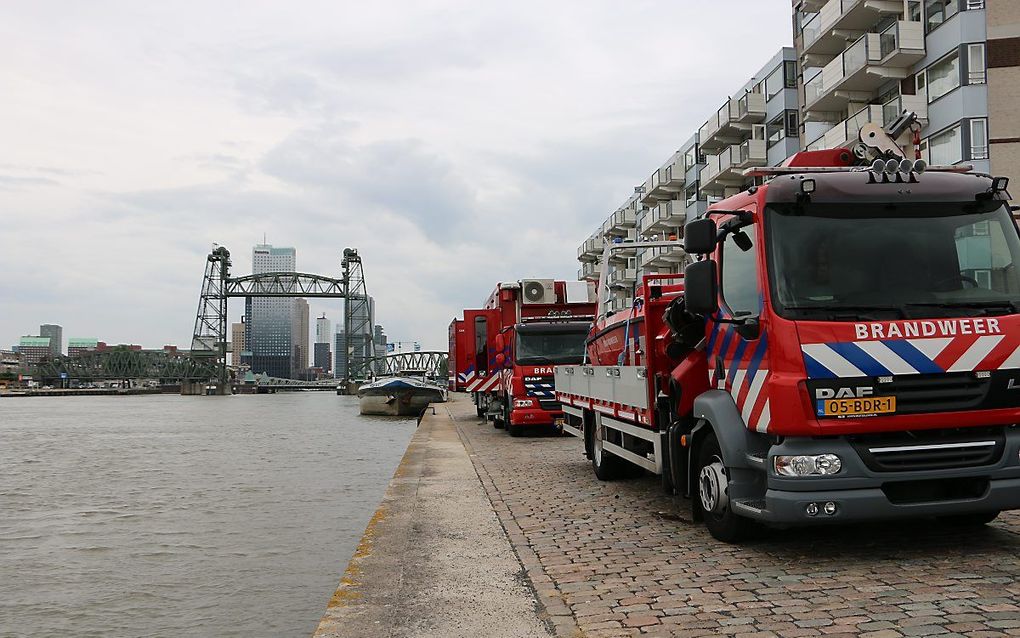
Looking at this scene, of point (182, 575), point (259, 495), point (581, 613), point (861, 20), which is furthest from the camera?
point (861, 20)

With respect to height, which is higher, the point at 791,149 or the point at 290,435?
the point at 791,149

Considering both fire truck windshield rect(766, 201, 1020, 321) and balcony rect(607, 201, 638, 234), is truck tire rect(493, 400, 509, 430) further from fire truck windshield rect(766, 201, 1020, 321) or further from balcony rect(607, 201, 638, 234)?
balcony rect(607, 201, 638, 234)

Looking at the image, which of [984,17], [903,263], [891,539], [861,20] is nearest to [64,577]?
[891,539]

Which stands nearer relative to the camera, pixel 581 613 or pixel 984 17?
pixel 581 613

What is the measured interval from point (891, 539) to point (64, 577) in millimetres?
7176

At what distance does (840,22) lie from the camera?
3362 centimetres

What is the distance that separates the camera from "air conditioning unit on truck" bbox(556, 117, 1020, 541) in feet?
17.7

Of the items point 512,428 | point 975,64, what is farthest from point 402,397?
point 975,64

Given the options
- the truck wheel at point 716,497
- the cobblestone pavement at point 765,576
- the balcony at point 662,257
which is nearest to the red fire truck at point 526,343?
the balcony at point 662,257

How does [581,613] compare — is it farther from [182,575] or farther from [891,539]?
[182,575]

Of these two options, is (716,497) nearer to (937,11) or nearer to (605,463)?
(605,463)

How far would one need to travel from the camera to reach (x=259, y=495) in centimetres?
1327

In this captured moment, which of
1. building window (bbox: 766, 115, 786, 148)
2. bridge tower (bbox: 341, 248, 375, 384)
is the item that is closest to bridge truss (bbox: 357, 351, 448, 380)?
bridge tower (bbox: 341, 248, 375, 384)

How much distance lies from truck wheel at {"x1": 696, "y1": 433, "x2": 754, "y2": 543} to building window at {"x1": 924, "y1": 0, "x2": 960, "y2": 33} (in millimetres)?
27715
